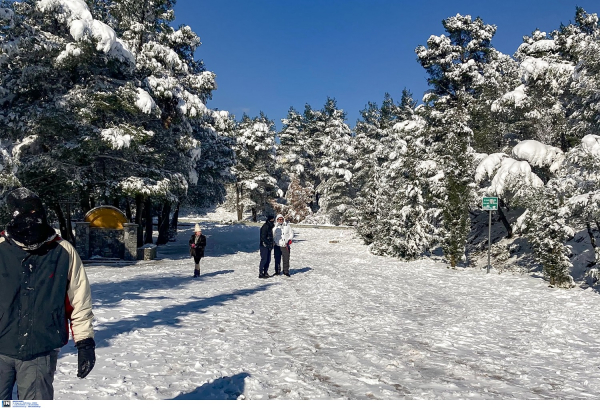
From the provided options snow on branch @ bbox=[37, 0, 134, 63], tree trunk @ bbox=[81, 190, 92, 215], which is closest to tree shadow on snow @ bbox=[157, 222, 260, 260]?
tree trunk @ bbox=[81, 190, 92, 215]

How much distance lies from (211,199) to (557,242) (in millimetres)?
20841

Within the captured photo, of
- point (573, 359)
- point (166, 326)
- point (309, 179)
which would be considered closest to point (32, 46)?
point (166, 326)

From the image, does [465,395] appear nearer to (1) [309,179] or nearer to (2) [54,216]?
(2) [54,216]

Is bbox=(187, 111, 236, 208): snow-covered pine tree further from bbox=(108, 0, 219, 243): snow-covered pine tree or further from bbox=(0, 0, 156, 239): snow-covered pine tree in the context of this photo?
bbox=(0, 0, 156, 239): snow-covered pine tree

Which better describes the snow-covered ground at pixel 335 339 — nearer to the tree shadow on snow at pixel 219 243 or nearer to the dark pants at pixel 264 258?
the dark pants at pixel 264 258

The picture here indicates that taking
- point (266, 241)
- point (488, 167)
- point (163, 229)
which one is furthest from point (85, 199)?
point (488, 167)

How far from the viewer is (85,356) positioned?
3.01 meters

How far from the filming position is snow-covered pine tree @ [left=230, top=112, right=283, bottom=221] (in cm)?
4822

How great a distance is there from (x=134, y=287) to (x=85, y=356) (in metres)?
9.32

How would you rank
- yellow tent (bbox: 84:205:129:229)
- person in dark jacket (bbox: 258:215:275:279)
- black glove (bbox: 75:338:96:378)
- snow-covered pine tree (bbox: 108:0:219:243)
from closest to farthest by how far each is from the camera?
1. black glove (bbox: 75:338:96:378)
2. person in dark jacket (bbox: 258:215:275:279)
3. yellow tent (bbox: 84:205:129:229)
4. snow-covered pine tree (bbox: 108:0:219:243)

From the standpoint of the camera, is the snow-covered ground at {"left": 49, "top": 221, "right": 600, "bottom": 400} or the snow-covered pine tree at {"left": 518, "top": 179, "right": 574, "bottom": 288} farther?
the snow-covered pine tree at {"left": 518, "top": 179, "right": 574, "bottom": 288}

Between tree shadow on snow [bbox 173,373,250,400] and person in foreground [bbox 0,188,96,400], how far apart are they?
1861 mm

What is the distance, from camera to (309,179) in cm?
6366

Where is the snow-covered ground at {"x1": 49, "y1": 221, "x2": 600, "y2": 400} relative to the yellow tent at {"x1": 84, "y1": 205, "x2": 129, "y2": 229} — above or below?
below
